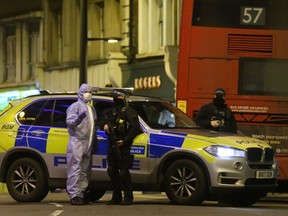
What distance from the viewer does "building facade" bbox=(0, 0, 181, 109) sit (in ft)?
93.0

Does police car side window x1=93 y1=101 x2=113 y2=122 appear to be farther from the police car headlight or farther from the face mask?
the police car headlight

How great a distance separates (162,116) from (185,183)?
1452 millimetres

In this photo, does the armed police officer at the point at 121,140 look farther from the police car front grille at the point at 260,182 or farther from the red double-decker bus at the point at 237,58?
the red double-decker bus at the point at 237,58

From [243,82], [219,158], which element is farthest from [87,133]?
[243,82]

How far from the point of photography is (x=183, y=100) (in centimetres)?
1586

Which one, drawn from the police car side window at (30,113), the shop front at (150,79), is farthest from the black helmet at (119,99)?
the shop front at (150,79)

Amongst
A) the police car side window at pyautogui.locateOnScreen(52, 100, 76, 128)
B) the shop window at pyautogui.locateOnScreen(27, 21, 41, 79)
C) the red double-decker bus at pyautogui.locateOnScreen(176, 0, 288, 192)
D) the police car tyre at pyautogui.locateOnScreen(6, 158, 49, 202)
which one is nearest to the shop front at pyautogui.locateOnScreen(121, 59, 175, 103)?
the shop window at pyautogui.locateOnScreen(27, 21, 41, 79)

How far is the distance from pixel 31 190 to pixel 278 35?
16.9ft

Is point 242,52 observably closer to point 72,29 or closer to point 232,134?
point 232,134

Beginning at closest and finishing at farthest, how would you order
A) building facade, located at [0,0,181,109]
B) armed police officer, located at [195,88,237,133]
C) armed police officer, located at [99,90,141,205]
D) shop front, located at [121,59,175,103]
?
1. armed police officer, located at [99,90,141,205]
2. armed police officer, located at [195,88,237,133]
3. shop front, located at [121,59,175,103]
4. building facade, located at [0,0,181,109]

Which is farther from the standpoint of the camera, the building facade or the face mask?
the building facade

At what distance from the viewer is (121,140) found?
13375mm

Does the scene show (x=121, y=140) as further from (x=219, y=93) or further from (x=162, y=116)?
(x=219, y=93)

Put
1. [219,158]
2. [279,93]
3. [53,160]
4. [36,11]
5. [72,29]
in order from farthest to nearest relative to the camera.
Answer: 1. [36,11]
2. [72,29]
3. [279,93]
4. [53,160]
5. [219,158]
